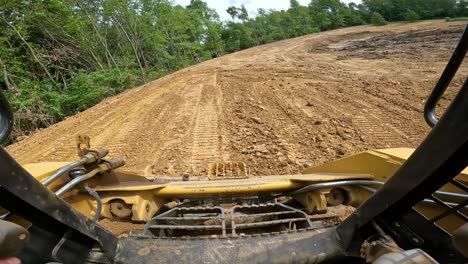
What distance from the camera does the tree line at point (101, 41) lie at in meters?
14.7

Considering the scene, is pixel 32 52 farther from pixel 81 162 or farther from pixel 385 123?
pixel 81 162

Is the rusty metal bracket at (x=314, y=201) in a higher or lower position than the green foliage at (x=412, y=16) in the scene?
lower

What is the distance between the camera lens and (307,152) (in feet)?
17.0

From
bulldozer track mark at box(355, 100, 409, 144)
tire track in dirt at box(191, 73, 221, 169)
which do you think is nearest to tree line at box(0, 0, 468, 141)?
tire track in dirt at box(191, 73, 221, 169)

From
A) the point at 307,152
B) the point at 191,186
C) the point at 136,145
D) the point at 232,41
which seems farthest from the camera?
the point at 232,41

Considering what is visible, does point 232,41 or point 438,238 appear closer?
point 438,238

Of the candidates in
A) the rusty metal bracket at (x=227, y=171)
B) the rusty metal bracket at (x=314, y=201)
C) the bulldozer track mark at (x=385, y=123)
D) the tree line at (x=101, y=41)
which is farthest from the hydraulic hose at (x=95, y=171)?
the tree line at (x=101, y=41)

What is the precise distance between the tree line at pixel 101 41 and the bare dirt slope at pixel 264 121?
5520 millimetres

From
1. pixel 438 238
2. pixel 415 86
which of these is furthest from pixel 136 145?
pixel 415 86

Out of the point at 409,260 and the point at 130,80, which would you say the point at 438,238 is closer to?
the point at 409,260

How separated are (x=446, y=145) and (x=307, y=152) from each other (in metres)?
4.30

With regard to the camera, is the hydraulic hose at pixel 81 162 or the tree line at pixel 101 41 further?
the tree line at pixel 101 41

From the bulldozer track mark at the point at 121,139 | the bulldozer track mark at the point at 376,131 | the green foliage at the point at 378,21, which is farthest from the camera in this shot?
the green foliage at the point at 378,21

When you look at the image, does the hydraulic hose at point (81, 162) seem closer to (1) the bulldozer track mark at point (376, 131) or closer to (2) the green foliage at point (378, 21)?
(1) the bulldozer track mark at point (376, 131)
